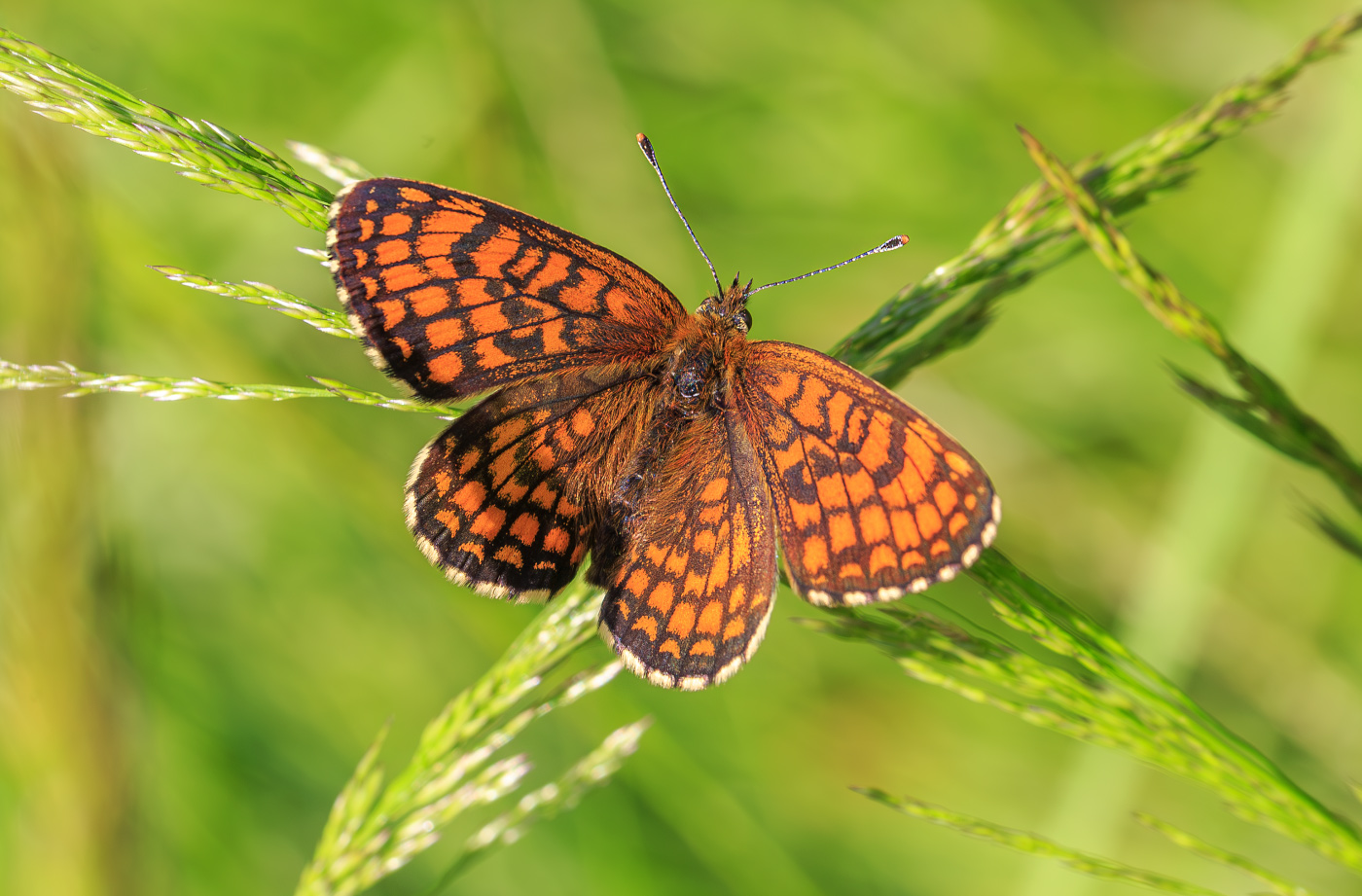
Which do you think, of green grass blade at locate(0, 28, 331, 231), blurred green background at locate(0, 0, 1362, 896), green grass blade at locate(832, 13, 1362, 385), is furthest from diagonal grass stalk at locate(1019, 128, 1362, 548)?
green grass blade at locate(0, 28, 331, 231)

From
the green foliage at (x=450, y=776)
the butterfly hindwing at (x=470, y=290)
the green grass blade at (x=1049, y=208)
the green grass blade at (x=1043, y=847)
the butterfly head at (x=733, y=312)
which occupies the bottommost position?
the green foliage at (x=450, y=776)

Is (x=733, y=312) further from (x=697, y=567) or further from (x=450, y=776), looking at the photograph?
(x=450, y=776)

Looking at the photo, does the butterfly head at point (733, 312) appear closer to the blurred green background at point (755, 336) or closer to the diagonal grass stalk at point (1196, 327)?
the diagonal grass stalk at point (1196, 327)

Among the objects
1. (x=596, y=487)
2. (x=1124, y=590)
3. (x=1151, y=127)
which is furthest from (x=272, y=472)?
(x=1151, y=127)

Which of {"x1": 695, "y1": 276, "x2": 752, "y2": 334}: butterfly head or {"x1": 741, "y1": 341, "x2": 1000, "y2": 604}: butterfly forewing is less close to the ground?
{"x1": 695, "y1": 276, "x2": 752, "y2": 334}: butterfly head

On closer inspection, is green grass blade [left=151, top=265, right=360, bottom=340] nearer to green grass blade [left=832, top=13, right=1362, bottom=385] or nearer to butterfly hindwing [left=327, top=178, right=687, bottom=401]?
butterfly hindwing [left=327, top=178, right=687, bottom=401]

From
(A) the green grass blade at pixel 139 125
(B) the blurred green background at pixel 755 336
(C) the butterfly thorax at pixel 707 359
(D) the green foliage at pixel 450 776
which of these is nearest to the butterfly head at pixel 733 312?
(C) the butterfly thorax at pixel 707 359

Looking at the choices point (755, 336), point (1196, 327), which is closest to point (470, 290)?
point (1196, 327)
